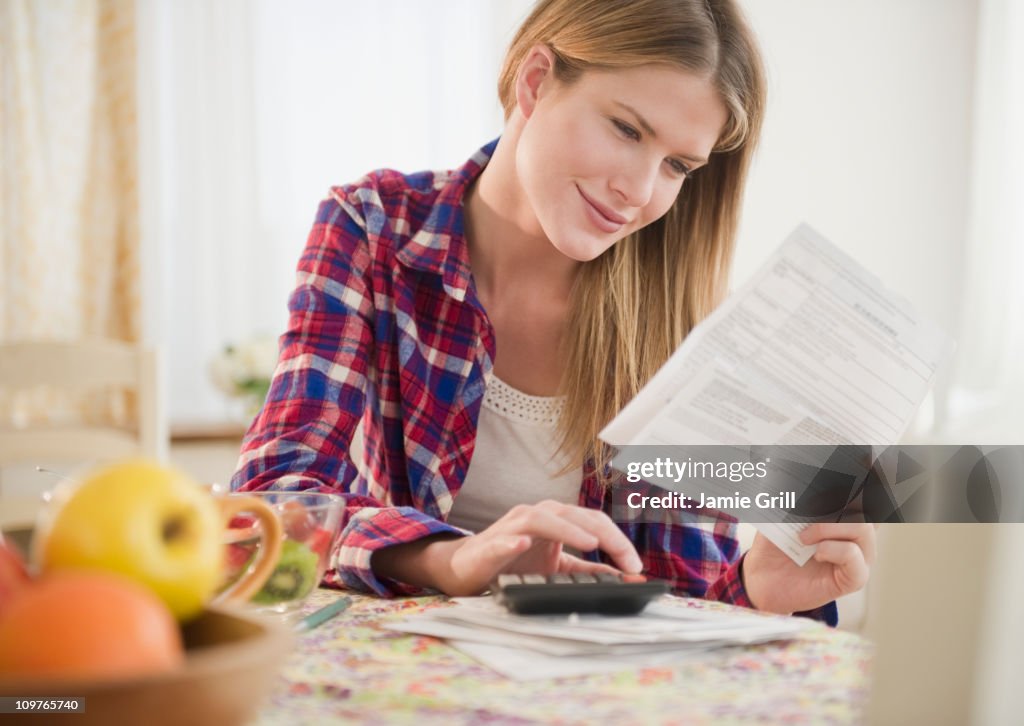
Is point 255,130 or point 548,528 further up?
point 255,130

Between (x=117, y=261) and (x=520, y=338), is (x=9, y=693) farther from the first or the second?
(x=117, y=261)

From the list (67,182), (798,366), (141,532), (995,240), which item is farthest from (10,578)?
(995,240)

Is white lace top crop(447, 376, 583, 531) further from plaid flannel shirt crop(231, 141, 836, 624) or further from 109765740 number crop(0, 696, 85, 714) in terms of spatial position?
109765740 number crop(0, 696, 85, 714)

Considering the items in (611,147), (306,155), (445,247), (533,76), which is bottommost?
(445,247)

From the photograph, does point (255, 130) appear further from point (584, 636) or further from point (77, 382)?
point (584, 636)

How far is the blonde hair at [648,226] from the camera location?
3.76ft

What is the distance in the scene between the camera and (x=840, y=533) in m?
0.89

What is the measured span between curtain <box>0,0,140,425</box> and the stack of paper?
2.60 meters

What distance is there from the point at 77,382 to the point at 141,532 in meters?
1.53

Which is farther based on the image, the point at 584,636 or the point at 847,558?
the point at 847,558

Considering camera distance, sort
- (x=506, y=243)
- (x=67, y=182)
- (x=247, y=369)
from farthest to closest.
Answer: (x=67, y=182), (x=247, y=369), (x=506, y=243)

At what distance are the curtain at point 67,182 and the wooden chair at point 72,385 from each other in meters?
1.21

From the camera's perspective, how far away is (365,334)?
1.25 metres

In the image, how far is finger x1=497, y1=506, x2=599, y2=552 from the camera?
768mm
